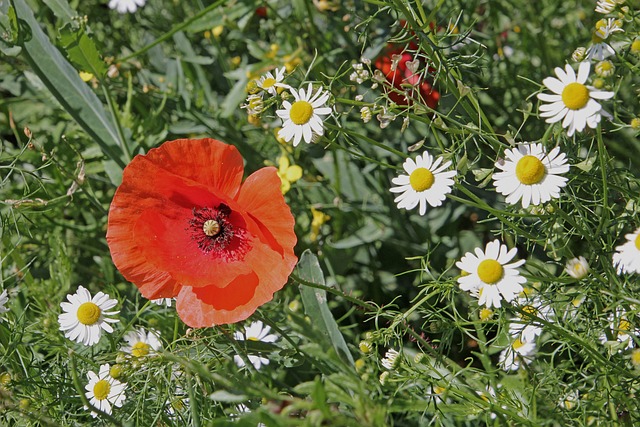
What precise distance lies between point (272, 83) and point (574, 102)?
45 cm

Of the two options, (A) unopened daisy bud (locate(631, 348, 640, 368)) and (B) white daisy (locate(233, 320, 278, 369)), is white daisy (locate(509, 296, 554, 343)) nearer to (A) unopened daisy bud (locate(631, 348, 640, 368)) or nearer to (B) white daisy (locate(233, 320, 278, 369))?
(A) unopened daisy bud (locate(631, 348, 640, 368))

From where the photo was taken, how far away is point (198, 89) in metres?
1.91

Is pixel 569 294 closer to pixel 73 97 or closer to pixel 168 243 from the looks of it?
pixel 168 243

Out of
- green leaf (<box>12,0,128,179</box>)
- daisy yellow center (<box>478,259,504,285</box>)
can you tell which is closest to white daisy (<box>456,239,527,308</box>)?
daisy yellow center (<box>478,259,504,285</box>)

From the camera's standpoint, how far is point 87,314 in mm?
1200

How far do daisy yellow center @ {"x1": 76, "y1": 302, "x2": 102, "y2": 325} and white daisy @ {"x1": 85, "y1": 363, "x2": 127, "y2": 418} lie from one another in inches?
3.1

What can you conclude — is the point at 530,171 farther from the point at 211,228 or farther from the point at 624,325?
the point at 211,228

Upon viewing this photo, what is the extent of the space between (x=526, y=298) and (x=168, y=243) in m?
0.53

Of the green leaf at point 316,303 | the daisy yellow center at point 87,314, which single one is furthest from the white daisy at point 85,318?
the green leaf at point 316,303

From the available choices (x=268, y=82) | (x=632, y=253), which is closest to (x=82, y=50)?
(x=268, y=82)

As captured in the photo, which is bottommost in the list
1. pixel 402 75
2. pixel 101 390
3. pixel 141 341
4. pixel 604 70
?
pixel 101 390

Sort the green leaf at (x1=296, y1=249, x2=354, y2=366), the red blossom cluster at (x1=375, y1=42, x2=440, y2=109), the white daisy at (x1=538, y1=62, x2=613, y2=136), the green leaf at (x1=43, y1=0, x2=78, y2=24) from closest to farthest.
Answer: the white daisy at (x1=538, y1=62, x2=613, y2=136) → the green leaf at (x1=296, y1=249, x2=354, y2=366) → the red blossom cluster at (x1=375, y1=42, x2=440, y2=109) → the green leaf at (x1=43, y1=0, x2=78, y2=24)

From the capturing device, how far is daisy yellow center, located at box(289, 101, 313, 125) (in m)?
1.08

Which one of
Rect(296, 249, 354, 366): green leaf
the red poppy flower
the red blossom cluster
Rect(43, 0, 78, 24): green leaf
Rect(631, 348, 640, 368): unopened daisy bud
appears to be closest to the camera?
Rect(631, 348, 640, 368): unopened daisy bud
